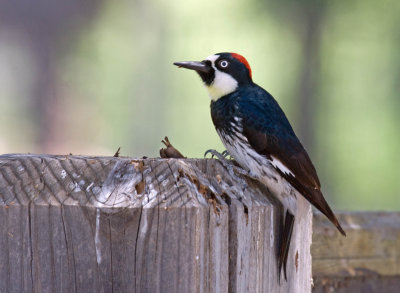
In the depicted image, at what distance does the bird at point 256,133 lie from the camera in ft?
7.87

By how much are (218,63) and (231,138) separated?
61 centimetres

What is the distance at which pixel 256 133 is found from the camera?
2.82m

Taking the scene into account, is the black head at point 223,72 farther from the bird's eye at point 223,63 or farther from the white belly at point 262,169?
the white belly at point 262,169

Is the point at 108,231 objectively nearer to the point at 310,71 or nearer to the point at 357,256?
the point at 357,256

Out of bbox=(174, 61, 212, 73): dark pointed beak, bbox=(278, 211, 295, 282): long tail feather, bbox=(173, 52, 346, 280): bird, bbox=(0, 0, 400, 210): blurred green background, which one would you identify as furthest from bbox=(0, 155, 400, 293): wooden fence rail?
bbox=(0, 0, 400, 210): blurred green background

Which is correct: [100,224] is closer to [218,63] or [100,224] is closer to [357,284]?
[357,284]

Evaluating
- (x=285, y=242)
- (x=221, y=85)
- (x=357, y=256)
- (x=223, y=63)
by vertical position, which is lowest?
(x=357, y=256)

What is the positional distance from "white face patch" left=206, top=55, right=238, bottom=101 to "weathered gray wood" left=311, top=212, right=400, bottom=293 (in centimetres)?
99

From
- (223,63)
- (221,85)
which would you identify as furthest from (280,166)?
(223,63)

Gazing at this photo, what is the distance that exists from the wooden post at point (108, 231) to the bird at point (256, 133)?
1.80ft

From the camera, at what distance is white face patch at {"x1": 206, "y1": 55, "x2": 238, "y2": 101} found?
10.6 feet

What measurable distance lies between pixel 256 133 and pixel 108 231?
1462 mm

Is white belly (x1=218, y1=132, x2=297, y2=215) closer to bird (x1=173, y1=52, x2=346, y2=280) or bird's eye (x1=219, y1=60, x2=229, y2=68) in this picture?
bird (x1=173, y1=52, x2=346, y2=280)

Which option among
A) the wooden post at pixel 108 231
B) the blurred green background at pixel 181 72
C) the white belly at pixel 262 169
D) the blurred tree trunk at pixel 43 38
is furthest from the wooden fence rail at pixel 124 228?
the blurred tree trunk at pixel 43 38
